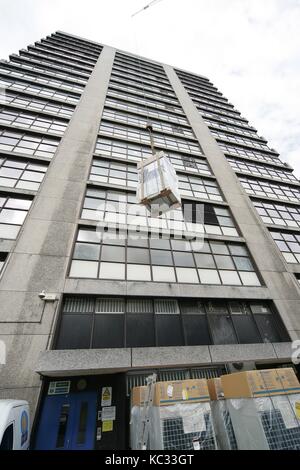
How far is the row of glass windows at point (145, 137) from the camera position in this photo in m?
16.3

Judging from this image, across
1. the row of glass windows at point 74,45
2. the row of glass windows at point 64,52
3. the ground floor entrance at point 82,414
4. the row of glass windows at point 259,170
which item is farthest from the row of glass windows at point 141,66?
the ground floor entrance at point 82,414

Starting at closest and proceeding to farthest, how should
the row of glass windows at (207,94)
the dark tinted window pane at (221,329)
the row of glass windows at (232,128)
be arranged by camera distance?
the dark tinted window pane at (221,329), the row of glass windows at (232,128), the row of glass windows at (207,94)

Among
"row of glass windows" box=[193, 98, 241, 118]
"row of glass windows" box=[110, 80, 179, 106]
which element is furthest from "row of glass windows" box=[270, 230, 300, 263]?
"row of glass windows" box=[193, 98, 241, 118]

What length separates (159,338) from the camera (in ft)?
25.2

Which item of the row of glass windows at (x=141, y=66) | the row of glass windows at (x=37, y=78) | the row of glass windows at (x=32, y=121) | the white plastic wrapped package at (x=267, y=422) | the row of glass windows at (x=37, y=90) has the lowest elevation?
the white plastic wrapped package at (x=267, y=422)

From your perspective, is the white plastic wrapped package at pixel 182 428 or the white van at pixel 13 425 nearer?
the white van at pixel 13 425

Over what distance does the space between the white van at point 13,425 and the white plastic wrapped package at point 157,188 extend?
5.49 meters

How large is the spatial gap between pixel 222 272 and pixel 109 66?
96.0 feet

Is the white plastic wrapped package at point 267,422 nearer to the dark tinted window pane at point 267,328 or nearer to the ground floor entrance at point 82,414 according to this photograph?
the ground floor entrance at point 82,414

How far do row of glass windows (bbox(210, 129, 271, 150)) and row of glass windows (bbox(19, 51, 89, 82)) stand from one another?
49.2 feet

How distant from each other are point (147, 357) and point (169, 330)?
1.65 m

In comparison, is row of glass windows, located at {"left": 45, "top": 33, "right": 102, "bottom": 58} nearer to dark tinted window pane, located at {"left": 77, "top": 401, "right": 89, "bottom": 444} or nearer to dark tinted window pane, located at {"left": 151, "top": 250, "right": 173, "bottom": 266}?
dark tinted window pane, located at {"left": 151, "top": 250, "right": 173, "bottom": 266}

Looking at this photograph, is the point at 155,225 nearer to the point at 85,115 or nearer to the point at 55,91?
the point at 85,115

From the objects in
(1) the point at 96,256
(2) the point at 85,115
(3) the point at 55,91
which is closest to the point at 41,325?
(1) the point at 96,256
